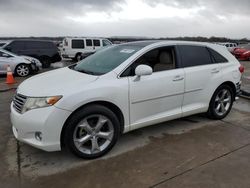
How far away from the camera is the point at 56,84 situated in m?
3.42

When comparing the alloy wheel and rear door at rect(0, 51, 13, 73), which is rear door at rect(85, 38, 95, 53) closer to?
the alloy wheel

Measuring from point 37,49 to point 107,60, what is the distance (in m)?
11.7

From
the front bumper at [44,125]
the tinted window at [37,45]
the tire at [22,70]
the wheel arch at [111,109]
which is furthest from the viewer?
the tinted window at [37,45]

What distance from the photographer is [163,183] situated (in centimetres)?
293

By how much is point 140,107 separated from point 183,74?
98 centimetres

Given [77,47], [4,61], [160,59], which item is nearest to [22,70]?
[4,61]

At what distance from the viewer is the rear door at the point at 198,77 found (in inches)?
170

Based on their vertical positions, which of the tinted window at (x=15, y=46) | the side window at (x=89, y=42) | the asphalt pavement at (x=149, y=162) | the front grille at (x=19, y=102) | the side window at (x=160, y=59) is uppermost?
the side window at (x=89, y=42)

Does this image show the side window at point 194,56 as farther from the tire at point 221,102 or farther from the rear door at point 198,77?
the tire at point 221,102

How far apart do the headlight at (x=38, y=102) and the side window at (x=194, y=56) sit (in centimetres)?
225

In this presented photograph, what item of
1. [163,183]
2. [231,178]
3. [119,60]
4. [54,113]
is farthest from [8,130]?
[231,178]

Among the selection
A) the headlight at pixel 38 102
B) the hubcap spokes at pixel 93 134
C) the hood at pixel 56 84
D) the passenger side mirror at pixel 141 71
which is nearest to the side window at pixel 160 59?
the passenger side mirror at pixel 141 71

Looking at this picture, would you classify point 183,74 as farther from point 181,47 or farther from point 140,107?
point 140,107

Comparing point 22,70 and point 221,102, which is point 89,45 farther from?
point 221,102
